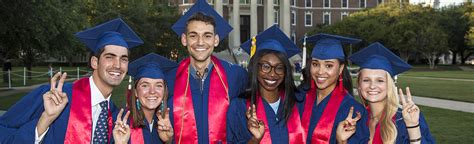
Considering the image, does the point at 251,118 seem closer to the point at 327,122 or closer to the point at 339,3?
the point at 327,122

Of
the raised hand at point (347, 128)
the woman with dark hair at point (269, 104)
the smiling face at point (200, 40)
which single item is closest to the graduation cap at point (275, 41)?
the woman with dark hair at point (269, 104)

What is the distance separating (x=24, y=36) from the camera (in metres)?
16.0

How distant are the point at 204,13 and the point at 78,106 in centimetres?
145

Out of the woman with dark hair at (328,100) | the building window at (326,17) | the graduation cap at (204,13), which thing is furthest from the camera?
the building window at (326,17)

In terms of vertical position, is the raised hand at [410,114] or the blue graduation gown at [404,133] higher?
the raised hand at [410,114]

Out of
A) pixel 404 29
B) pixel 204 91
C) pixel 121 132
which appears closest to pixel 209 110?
pixel 204 91

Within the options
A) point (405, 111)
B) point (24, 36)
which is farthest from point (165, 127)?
point (24, 36)

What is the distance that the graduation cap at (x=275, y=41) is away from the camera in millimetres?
4460

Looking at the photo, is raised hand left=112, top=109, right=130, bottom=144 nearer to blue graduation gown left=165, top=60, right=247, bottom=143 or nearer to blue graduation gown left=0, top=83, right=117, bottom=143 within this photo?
blue graduation gown left=0, top=83, right=117, bottom=143

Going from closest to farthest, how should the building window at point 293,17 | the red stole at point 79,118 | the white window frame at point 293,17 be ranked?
the red stole at point 79,118 → the white window frame at point 293,17 → the building window at point 293,17

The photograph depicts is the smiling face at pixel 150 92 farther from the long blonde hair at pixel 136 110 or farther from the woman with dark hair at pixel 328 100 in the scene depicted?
the woman with dark hair at pixel 328 100

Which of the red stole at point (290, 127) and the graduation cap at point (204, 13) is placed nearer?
the red stole at point (290, 127)

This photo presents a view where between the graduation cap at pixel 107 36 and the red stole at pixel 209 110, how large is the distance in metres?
0.61

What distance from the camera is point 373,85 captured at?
4391 millimetres
